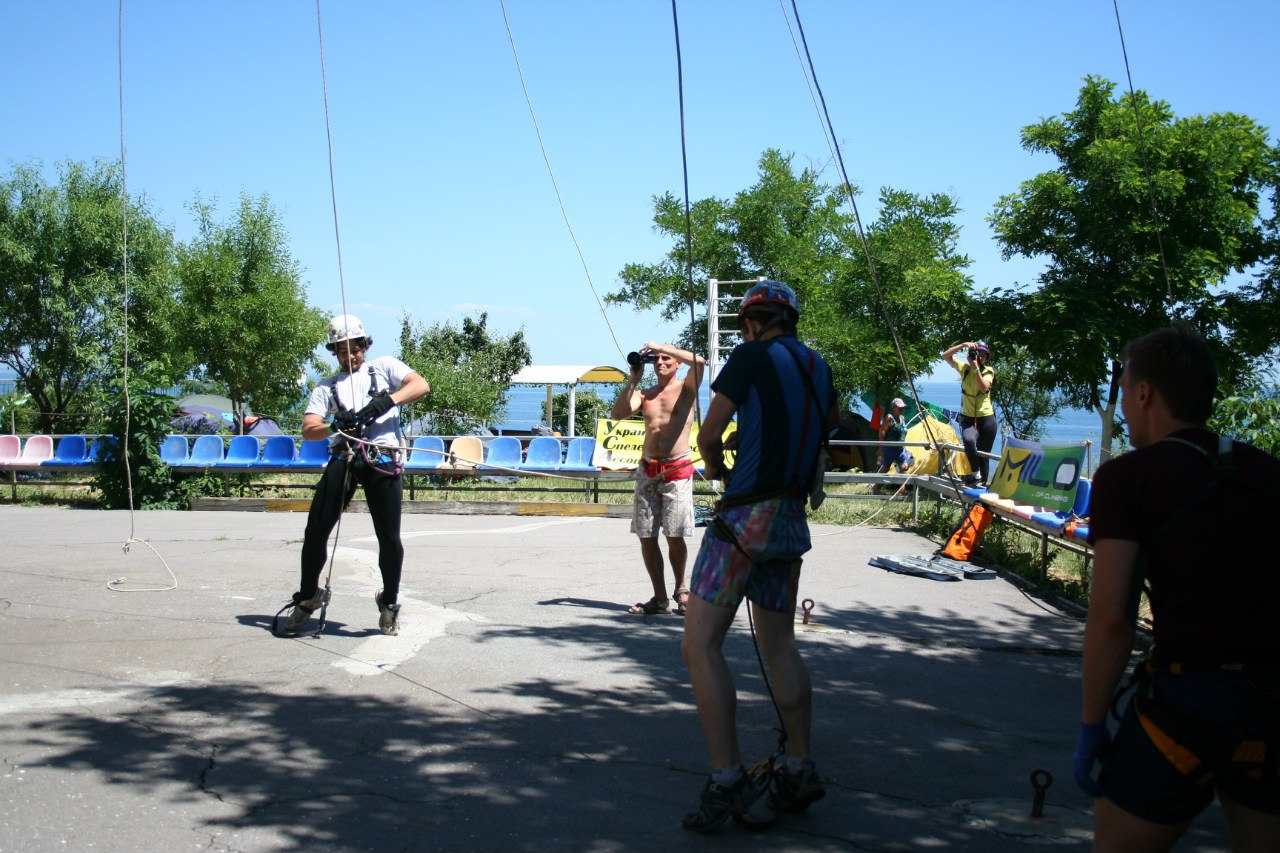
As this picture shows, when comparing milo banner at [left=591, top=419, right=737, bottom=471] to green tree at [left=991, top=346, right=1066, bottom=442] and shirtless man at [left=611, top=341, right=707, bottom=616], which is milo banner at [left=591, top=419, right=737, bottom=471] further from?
green tree at [left=991, top=346, right=1066, bottom=442]

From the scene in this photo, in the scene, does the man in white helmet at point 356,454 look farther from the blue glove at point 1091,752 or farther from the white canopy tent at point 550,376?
the white canopy tent at point 550,376

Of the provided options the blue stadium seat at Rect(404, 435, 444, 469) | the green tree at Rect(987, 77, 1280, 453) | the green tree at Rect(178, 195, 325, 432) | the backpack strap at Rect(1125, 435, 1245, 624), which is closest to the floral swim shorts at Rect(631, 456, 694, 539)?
the backpack strap at Rect(1125, 435, 1245, 624)

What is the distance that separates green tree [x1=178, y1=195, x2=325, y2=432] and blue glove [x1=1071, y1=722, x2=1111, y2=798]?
99.9ft

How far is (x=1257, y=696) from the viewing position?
2441 mm

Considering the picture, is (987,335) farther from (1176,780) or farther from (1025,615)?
(1176,780)

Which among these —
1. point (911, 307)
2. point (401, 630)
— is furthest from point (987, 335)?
point (401, 630)

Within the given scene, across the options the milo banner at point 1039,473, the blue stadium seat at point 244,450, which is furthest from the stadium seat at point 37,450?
the milo banner at point 1039,473

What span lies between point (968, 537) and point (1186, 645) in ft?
29.5

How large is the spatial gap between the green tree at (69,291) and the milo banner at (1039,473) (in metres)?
24.9

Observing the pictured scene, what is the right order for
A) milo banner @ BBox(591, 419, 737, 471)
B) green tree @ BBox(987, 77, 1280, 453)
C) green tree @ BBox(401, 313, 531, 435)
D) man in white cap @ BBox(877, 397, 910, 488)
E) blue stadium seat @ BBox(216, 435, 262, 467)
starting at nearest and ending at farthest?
milo banner @ BBox(591, 419, 737, 471)
blue stadium seat @ BBox(216, 435, 262, 467)
man in white cap @ BBox(877, 397, 910, 488)
green tree @ BBox(987, 77, 1280, 453)
green tree @ BBox(401, 313, 531, 435)

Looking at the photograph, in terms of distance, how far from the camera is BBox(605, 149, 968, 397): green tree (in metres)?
27.8

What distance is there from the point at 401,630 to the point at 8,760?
2920 mm

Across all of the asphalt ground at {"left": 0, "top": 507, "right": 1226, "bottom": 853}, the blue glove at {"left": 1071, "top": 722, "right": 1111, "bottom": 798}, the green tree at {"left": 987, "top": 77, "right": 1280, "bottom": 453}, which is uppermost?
the green tree at {"left": 987, "top": 77, "right": 1280, "bottom": 453}

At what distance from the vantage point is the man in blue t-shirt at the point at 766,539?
13.0 ft
